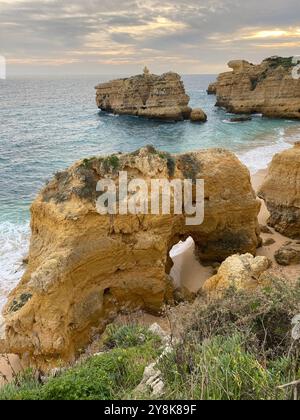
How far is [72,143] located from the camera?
45062mm

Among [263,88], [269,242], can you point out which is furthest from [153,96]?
[269,242]

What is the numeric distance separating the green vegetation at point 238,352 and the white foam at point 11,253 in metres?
7.90

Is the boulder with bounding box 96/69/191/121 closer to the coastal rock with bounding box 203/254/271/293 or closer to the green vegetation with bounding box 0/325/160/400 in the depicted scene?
the coastal rock with bounding box 203/254/271/293

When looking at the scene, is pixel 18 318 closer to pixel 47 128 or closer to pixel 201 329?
pixel 201 329

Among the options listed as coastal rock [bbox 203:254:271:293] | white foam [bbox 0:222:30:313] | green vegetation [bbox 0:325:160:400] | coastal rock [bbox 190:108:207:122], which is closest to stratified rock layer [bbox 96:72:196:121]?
coastal rock [bbox 190:108:207:122]

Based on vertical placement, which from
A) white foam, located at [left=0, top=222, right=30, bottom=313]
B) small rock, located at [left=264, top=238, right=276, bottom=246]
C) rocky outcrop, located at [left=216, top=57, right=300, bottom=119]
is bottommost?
white foam, located at [left=0, top=222, right=30, bottom=313]

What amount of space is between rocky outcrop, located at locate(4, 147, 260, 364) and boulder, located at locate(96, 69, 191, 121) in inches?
1858

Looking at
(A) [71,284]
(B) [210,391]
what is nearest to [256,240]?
(A) [71,284]

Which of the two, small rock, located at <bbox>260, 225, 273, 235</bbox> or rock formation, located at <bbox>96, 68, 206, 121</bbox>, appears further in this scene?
rock formation, located at <bbox>96, 68, 206, 121</bbox>

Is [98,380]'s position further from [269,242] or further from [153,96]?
[153,96]

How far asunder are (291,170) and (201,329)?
9714mm

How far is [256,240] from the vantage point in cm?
1387

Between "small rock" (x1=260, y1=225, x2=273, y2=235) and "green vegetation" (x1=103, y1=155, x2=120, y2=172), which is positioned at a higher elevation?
"green vegetation" (x1=103, y1=155, x2=120, y2=172)

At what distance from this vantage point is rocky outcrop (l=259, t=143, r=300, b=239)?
14.5m
